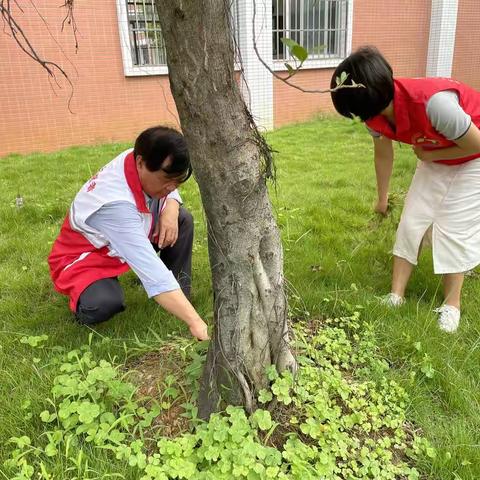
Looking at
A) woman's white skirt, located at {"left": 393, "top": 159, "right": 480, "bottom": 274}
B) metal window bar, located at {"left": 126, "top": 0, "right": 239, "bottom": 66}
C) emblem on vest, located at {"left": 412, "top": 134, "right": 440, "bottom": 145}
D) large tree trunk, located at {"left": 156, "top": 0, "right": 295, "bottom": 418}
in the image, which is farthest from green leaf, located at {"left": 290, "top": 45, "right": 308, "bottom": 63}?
metal window bar, located at {"left": 126, "top": 0, "right": 239, "bottom": 66}

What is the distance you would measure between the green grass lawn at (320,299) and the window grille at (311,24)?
4.96m

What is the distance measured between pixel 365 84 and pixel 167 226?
3.85 ft

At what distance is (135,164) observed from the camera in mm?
2158

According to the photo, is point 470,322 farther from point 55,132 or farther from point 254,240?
point 55,132

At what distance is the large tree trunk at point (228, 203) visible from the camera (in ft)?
4.60

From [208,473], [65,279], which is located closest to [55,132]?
[65,279]

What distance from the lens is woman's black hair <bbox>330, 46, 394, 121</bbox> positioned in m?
2.05

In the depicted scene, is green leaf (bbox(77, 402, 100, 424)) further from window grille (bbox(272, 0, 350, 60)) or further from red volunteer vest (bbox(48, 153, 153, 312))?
window grille (bbox(272, 0, 350, 60))

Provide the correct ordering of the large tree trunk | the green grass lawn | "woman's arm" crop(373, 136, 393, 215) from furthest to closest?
"woman's arm" crop(373, 136, 393, 215) < the green grass lawn < the large tree trunk

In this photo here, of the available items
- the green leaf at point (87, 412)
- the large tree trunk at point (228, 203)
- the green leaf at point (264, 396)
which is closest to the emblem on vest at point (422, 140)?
the large tree trunk at point (228, 203)

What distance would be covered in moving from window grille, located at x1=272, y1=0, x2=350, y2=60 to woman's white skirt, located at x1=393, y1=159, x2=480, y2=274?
6.96 m

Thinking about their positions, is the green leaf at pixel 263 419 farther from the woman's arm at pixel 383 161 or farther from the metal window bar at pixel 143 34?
the metal window bar at pixel 143 34

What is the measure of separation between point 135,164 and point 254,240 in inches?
31.0

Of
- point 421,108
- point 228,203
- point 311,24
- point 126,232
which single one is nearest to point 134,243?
point 126,232
